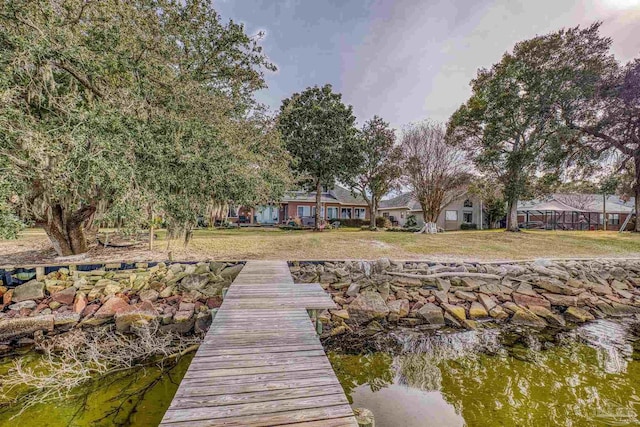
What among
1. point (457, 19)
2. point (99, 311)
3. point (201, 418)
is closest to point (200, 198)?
point (99, 311)

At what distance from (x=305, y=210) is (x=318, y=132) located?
9.89m

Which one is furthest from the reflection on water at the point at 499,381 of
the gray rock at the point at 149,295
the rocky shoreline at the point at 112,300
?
the gray rock at the point at 149,295

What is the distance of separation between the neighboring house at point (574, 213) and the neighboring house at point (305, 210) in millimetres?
14861

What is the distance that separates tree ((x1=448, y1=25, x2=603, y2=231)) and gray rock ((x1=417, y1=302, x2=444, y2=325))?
1245 cm

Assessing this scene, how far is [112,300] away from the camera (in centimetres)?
591

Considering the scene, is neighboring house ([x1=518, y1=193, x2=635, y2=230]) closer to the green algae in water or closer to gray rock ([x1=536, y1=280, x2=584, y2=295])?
gray rock ([x1=536, y1=280, x2=584, y2=295])

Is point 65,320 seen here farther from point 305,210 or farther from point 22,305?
point 305,210

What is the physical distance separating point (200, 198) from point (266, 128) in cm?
359

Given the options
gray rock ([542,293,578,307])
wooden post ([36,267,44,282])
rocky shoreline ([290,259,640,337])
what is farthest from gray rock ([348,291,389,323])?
wooden post ([36,267,44,282])

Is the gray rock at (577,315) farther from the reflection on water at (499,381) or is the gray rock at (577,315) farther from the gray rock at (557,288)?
the reflection on water at (499,381)

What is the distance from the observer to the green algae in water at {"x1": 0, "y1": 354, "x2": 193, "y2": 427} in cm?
325

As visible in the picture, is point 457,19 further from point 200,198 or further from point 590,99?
point 200,198

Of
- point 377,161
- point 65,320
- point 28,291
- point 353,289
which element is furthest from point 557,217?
point 28,291

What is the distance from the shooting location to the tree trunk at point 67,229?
7.11m
